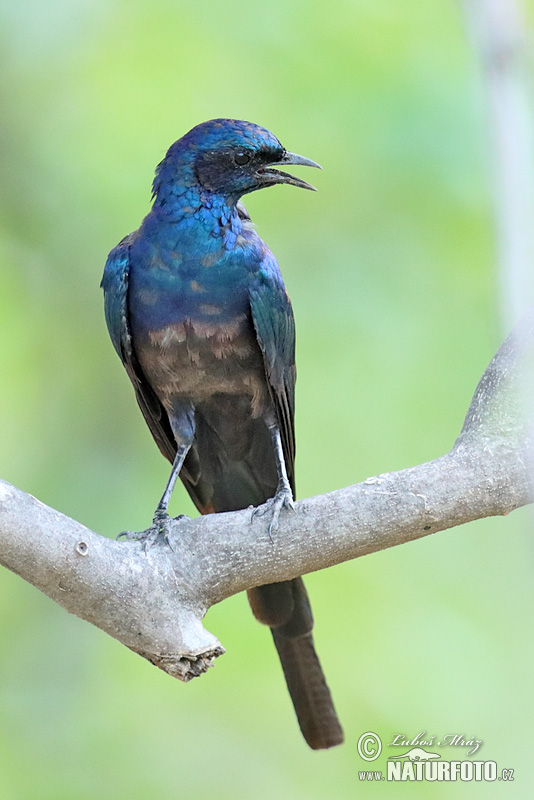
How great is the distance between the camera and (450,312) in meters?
5.70

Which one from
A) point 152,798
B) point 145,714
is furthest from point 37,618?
point 152,798

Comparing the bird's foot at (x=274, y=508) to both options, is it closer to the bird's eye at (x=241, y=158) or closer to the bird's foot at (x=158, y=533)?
the bird's foot at (x=158, y=533)

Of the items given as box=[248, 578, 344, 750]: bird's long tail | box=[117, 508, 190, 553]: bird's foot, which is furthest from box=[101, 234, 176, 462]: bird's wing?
box=[248, 578, 344, 750]: bird's long tail

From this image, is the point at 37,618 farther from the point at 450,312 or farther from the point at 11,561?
the point at 450,312

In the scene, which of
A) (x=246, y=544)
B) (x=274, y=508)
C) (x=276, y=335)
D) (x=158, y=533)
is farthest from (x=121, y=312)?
(x=246, y=544)

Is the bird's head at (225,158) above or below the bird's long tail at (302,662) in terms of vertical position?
above

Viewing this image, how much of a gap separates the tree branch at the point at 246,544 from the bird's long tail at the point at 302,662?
904 mm

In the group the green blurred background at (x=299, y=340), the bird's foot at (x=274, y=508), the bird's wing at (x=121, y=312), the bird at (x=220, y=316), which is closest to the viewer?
the bird's foot at (x=274, y=508)

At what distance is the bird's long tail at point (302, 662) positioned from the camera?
13.8ft

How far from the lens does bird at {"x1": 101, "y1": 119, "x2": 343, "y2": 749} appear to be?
4070 millimetres

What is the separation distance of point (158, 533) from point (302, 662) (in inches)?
45.0

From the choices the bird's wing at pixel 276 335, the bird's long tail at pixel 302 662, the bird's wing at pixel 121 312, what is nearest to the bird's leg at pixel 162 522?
the bird's wing at pixel 121 312

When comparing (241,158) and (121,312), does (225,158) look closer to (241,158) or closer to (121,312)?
(241,158)

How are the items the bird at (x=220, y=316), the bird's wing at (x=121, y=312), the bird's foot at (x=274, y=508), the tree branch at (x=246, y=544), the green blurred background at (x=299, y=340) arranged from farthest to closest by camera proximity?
the green blurred background at (x=299, y=340) < the bird's wing at (x=121, y=312) < the bird at (x=220, y=316) < the bird's foot at (x=274, y=508) < the tree branch at (x=246, y=544)
